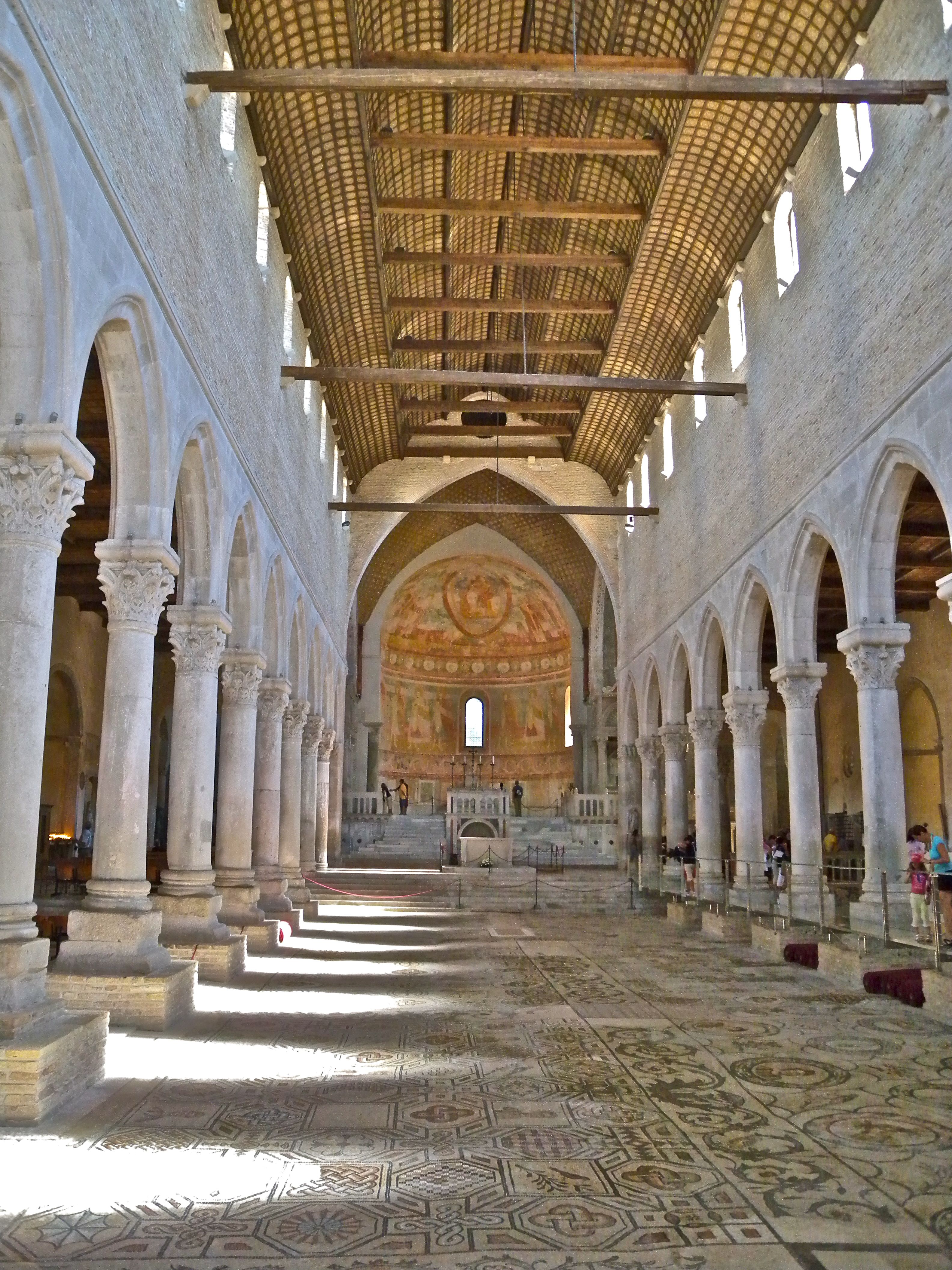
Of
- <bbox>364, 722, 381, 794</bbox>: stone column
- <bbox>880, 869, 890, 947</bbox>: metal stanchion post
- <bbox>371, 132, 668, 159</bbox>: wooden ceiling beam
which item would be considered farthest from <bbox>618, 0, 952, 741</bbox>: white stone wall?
<bbox>364, 722, 381, 794</bbox>: stone column

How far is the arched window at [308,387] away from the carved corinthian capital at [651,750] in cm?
1374

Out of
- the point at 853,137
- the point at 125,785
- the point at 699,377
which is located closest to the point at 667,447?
the point at 699,377

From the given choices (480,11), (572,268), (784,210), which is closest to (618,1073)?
(784,210)

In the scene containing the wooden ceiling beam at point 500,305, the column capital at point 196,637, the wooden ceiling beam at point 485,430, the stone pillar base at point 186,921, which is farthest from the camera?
the wooden ceiling beam at point 485,430

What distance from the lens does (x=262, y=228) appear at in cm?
1689

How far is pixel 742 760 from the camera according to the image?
20594 millimetres

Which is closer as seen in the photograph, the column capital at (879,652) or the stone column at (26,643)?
the stone column at (26,643)

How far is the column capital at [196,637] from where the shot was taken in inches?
517

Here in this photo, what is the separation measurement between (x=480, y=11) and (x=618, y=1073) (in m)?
16.1

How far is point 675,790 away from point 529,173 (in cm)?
1480

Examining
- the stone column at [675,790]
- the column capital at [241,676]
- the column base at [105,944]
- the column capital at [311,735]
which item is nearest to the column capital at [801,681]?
the column capital at [241,676]

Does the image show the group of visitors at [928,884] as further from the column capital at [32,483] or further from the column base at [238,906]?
the column capital at [32,483]

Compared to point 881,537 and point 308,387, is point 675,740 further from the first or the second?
point 881,537

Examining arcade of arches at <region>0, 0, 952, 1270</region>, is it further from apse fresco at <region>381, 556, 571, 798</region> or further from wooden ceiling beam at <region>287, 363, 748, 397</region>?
apse fresco at <region>381, 556, 571, 798</region>
